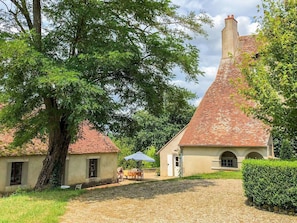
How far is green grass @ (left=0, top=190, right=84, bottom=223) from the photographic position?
20.1 feet

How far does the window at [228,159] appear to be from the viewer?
19.1 metres

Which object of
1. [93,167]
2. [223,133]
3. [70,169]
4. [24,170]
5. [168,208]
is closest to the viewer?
[168,208]

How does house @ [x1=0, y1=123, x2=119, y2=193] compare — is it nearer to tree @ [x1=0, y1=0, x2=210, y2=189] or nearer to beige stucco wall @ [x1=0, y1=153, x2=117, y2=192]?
beige stucco wall @ [x1=0, y1=153, x2=117, y2=192]

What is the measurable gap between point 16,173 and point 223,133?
13410 mm

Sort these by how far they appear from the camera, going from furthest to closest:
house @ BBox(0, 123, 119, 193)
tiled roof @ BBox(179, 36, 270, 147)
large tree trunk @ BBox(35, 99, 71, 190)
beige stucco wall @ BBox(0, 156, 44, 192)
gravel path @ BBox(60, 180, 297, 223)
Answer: tiled roof @ BBox(179, 36, 270, 147) < house @ BBox(0, 123, 119, 193) < beige stucco wall @ BBox(0, 156, 44, 192) < large tree trunk @ BBox(35, 99, 71, 190) < gravel path @ BBox(60, 180, 297, 223)

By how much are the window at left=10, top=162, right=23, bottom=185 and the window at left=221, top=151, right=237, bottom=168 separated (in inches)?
529

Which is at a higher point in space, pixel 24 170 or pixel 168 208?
pixel 24 170

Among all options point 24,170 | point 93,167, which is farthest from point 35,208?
point 93,167

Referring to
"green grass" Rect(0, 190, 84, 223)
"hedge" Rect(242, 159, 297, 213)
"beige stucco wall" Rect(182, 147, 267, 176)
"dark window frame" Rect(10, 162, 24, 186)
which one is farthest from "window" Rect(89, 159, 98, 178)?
"hedge" Rect(242, 159, 297, 213)

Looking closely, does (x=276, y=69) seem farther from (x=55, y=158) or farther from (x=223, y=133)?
(x=223, y=133)

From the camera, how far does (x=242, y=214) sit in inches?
265

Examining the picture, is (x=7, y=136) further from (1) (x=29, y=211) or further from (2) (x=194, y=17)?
(2) (x=194, y=17)

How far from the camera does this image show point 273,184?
22.5ft

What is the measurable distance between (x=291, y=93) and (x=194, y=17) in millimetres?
5683
